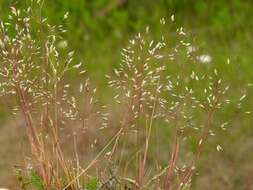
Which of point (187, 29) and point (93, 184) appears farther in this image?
point (187, 29)

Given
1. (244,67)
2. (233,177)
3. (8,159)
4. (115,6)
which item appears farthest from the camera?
(115,6)

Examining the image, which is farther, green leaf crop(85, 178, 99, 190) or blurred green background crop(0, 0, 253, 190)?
blurred green background crop(0, 0, 253, 190)

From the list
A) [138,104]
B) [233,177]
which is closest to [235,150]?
[233,177]

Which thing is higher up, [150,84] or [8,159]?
[150,84]

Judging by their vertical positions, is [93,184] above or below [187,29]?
below

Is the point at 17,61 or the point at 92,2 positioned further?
the point at 92,2

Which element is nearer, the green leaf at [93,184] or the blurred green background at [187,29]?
the green leaf at [93,184]

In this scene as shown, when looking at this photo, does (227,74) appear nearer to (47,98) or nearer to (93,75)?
(93,75)

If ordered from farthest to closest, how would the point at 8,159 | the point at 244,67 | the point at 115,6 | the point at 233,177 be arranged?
the point at 115,6 → the point at 244,67 → the point at 8,159 → the point at 233,177
